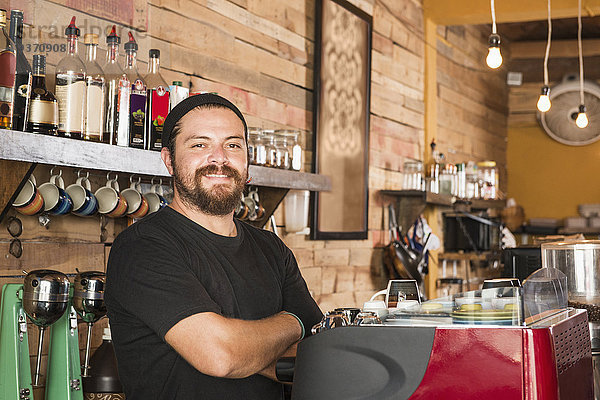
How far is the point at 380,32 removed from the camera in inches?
195

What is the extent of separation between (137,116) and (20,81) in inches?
15.7

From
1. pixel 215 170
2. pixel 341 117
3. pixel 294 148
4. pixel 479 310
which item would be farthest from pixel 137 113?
pixel 341 117

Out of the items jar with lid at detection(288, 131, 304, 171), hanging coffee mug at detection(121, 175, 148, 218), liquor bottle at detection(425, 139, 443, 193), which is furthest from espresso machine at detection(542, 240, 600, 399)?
liquor bottle at detection(425, 139, 443, 193)

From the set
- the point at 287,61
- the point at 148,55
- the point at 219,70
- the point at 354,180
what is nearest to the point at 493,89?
the point at 354,180

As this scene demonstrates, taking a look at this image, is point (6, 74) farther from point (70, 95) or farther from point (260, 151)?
point (260, 151)

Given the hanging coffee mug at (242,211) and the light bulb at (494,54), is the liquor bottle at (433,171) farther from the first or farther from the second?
the hanging coffee mug at (242,211)

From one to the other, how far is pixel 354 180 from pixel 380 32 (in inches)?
42.1

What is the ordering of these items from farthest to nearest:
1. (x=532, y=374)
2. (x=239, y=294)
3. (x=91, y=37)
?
(x=91, y=37) < (x=239, y=294) < (x=532, y=374)

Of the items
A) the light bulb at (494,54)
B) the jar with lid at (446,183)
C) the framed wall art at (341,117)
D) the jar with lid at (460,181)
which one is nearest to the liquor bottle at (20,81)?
the light bulb at (494,54)

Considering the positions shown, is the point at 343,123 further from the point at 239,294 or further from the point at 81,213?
the point at 239,294

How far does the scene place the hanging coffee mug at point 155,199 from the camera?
2.68 m

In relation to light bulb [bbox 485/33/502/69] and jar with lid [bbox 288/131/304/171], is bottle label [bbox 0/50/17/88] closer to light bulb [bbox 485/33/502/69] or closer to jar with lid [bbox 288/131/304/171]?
jar with lid [bbox 288/131/304/171]

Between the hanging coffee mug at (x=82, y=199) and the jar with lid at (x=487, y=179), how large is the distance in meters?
4.41

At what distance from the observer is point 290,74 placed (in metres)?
3.87
